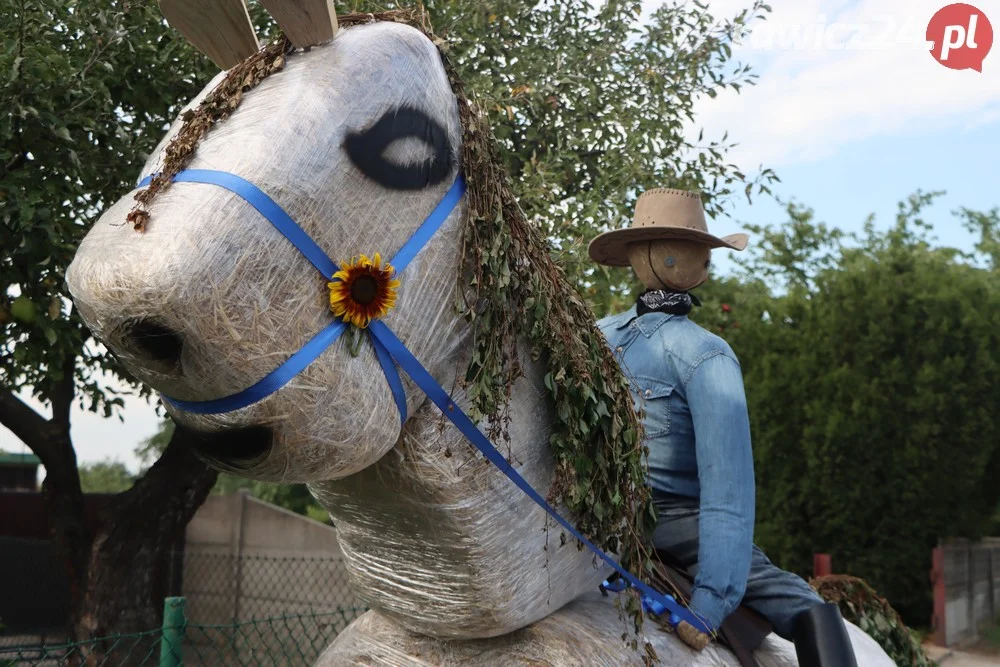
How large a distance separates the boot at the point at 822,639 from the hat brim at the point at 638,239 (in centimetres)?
91

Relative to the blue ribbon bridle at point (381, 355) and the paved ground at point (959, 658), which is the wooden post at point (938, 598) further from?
the blue ribbon bridle at point (381, 355)

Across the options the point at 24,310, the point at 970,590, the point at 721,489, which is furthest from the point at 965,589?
the point at 721,489

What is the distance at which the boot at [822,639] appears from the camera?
2.23 m

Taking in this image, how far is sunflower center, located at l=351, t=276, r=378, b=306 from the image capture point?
58.6 inches

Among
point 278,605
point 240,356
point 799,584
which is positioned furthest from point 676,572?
point 278,605

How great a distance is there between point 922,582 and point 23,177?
9.48 meters

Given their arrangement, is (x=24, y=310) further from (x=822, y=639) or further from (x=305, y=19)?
(x=822, y=639)

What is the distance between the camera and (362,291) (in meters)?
1.50

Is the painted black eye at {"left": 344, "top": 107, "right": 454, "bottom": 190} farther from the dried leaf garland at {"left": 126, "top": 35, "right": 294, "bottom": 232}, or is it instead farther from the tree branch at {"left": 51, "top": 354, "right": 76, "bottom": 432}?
the tree branch at {"left": 51, "top": 354, "right": 76, "bottom": 432}

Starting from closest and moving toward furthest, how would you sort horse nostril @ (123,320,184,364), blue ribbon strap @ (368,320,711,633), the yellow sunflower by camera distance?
horse nostril @ (123,320,184,364) → the yellow sunflower → blue ribbon strap @ (368,320,711,633)

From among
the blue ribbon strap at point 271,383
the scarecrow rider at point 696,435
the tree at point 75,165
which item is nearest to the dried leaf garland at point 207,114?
the blue ribbon strap at point 271,383

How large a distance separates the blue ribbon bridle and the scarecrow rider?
0.80ft

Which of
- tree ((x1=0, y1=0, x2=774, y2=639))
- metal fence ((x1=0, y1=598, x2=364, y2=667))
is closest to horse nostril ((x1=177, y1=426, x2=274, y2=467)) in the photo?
metal fence ((x1=0, y1=598, x2=364, y2=667))

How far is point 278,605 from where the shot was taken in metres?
9.76
